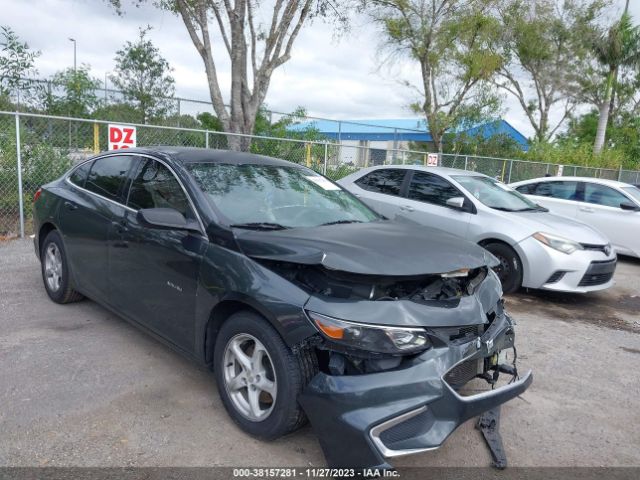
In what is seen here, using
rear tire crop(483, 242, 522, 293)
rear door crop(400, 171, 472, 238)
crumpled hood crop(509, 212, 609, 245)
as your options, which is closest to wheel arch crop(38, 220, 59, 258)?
rear door crop(400, 171, 472, 238)

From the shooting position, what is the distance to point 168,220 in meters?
3.16

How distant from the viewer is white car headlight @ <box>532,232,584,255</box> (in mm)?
5813

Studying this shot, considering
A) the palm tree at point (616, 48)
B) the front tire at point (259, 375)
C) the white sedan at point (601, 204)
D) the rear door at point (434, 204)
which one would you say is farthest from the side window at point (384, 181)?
the palm tree at point (616, 48)

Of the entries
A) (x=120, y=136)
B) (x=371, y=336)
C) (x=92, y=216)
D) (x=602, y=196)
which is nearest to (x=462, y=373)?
A: (x=371, y=336)

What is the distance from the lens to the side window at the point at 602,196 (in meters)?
9.12

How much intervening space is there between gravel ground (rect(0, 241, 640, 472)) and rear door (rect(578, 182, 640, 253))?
4.70 m

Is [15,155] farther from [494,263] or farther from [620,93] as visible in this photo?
[620,93]

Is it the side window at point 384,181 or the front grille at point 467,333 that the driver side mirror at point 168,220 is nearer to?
the front grille at point 467,333

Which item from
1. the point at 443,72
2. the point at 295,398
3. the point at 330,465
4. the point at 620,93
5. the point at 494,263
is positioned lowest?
the point at 330,465

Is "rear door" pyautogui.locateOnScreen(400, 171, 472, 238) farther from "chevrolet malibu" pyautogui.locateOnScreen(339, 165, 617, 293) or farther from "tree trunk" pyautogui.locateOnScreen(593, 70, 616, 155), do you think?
"tree trunk" pyautogui.locateOnScreen(593, 70, 616, 155)

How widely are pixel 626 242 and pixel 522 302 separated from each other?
13.7 ft

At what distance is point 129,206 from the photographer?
12.5 ft

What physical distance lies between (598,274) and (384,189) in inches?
122

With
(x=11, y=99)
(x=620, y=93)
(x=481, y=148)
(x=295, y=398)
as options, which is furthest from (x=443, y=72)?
(x=620, y=93)
